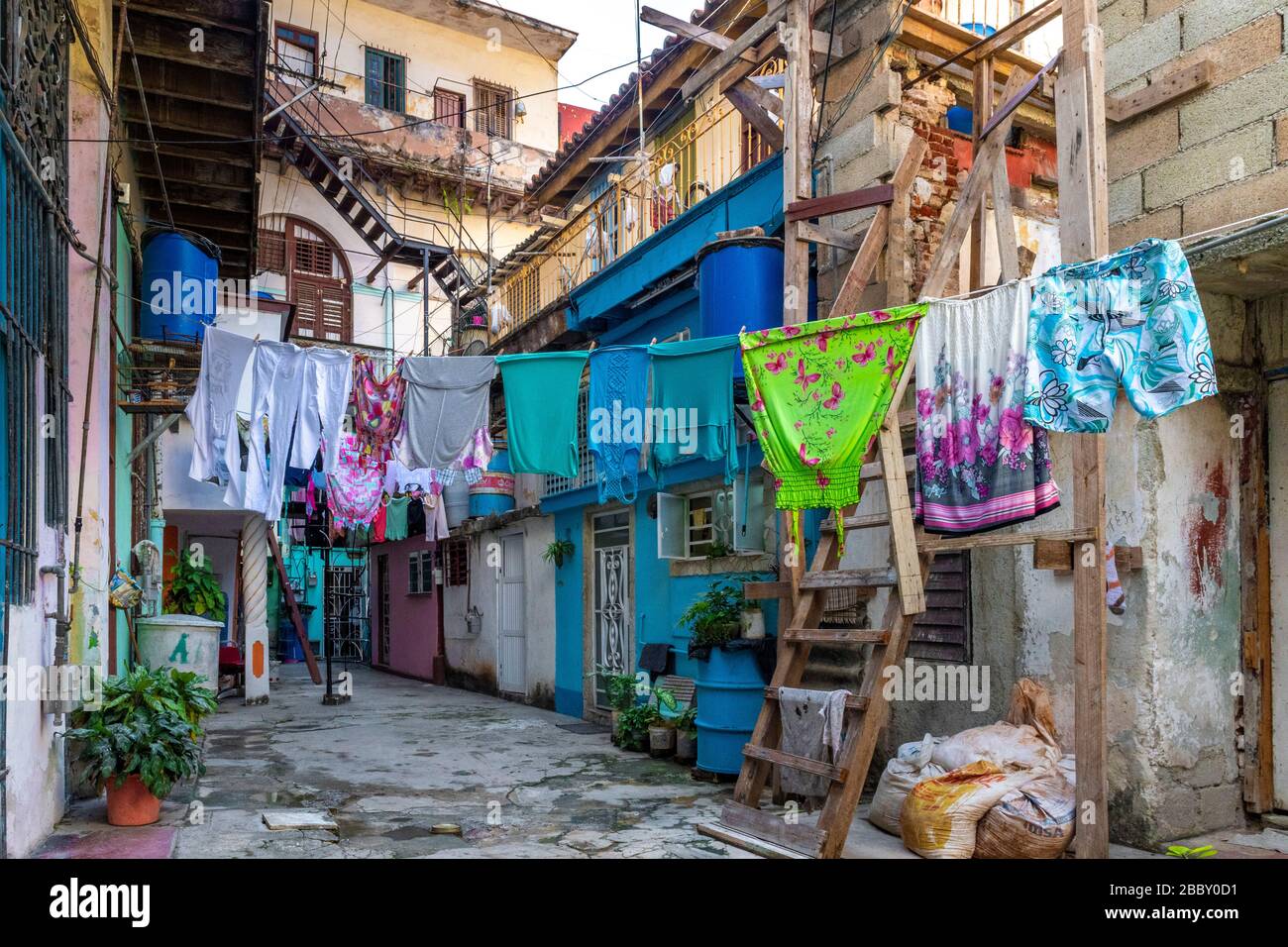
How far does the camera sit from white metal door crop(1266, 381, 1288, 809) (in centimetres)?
639

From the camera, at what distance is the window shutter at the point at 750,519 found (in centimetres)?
979

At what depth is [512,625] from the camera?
52.6ft

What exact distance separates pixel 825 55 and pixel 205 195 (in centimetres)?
738

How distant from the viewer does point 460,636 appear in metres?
18.2

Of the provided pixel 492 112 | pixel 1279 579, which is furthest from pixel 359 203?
pixel 1279 579

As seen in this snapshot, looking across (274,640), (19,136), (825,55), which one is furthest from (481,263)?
(19,136)

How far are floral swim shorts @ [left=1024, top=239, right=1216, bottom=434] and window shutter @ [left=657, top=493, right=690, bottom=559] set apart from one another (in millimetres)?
6273

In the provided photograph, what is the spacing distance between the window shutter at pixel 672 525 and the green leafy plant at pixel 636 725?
182 centimetres

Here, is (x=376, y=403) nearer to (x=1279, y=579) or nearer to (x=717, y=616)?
(x=717, y=616)

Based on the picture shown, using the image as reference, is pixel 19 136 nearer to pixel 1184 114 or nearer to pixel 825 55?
pixel 825 55

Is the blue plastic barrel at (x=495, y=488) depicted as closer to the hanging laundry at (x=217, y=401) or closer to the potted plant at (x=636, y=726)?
the potted plant at (x=636, y=726)

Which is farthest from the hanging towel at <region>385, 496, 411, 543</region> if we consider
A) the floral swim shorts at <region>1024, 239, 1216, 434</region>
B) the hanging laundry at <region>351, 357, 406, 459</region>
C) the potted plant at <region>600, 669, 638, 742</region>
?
the floral swim shorts at <region>1024, 239, 1216, 434</region>

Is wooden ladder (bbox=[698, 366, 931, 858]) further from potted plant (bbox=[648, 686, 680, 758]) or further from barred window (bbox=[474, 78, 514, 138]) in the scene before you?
barred window (bbox=[474, 78, 514, 138])

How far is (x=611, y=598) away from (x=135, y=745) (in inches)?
269
